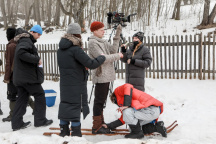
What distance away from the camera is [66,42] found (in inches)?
116

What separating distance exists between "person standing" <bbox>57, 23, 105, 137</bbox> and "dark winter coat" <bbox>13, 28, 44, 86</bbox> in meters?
0.86

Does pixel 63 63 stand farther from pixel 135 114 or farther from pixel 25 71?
pixel 135 114

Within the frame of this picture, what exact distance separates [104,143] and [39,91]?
1766 mm

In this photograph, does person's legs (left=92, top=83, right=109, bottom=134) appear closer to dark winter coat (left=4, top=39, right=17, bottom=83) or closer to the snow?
the snow

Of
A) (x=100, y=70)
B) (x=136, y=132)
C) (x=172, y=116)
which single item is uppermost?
(x=100, y=70)

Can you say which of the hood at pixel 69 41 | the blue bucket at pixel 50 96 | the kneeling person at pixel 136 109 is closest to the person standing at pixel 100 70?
the kneeling person at pixel 136 109

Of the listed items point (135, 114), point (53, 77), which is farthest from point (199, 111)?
point (53, 77)

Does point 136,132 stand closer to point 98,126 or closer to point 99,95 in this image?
point 98,126

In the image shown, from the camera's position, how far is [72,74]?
2.98 meters

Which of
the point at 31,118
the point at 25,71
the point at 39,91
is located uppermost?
the point at 25,71

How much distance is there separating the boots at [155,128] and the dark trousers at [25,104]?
1.88 metres

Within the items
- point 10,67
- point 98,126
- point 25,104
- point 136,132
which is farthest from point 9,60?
point 136,132

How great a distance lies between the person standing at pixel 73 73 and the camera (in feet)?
9.67

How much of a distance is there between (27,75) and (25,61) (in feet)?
0.79
